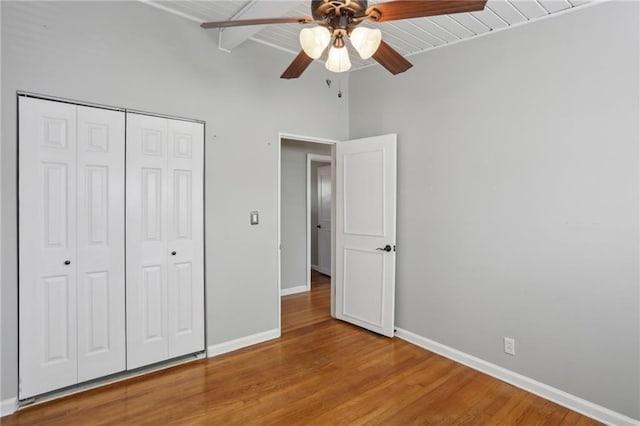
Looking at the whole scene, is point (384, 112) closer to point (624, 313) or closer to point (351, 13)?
point (351, 13)

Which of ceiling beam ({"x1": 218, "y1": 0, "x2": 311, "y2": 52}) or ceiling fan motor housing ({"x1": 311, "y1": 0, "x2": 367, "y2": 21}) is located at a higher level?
ceiling beam ({"x1": 218, "y1": 0, "x2": 311, "y2": 52})

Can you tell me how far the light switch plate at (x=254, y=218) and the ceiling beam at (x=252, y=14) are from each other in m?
1.55

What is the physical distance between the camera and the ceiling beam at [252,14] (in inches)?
92.8

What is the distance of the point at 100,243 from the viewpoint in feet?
8.20

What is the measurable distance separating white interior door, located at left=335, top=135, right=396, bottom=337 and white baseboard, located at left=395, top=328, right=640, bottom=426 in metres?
0.45

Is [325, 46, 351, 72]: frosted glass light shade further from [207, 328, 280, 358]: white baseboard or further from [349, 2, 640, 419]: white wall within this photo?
[207, 328, 280, 358]: white baseboard

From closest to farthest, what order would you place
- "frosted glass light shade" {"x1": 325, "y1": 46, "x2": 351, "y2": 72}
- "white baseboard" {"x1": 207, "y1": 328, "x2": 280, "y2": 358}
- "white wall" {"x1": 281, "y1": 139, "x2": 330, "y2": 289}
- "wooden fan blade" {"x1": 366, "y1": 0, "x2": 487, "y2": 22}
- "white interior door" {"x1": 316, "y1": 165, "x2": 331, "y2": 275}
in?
1. "wooden fan blade" {"x1": 366, "y1": 0, "x2": 487, "y2": 22}
2. "frosted glass light shade" {"x1": 325, "y1": 46, "x2": 351, "y2": 72}
3. "white baseboard" {"x1": 207, "y1": 328, "x2": 280, "y2": 358}
4. "white wall" {"x1": 281, "y1": 139, "x2": 330, "y2": 289}
5. "white interior door" {"x1": 316, "y1": 165, "x2": 331, "y2": 275}

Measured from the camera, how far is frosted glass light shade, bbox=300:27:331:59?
1616 mm

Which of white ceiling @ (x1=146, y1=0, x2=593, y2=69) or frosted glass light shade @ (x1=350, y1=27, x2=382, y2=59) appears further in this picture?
white ceiling @ (x1=146, y1=0, x2=593, y2=69)

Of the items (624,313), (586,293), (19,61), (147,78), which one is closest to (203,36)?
(147,78)

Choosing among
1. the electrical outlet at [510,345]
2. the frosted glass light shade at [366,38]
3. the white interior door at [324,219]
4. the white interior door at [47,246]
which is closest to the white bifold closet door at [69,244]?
the white interior door at [47,246]

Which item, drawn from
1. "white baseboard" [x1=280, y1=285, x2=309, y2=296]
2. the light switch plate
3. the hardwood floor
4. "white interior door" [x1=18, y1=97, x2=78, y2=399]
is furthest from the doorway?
"white interior door" [x1=18, y1=97, x2=78, y2=399]

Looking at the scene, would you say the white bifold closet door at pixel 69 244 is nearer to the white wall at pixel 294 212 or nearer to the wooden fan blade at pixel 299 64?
the wooden fan blade at pixel 299 64

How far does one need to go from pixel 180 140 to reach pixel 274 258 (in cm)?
145
